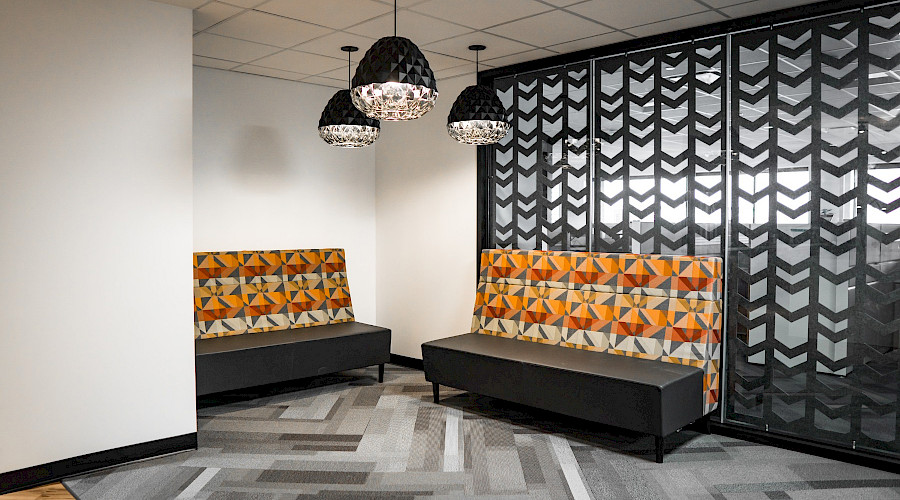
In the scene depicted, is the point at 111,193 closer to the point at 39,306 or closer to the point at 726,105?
the point at 39,306

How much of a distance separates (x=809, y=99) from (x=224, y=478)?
12.9 ft

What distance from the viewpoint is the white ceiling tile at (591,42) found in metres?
4.50

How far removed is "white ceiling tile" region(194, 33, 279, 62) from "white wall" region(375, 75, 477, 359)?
169cm

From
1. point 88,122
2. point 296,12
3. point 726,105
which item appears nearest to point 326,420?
point 88,122

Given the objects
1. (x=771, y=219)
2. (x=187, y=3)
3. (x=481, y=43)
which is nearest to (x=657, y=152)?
(x=771, y=219)

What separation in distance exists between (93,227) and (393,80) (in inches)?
76.1

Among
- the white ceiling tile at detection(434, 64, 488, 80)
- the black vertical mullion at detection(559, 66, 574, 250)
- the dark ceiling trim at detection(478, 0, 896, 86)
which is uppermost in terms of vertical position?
the white ceiling tile at detection(434, 64, 488, 80)

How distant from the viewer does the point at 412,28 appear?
4305 mm

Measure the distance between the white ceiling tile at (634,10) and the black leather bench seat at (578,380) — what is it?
2.15 metres

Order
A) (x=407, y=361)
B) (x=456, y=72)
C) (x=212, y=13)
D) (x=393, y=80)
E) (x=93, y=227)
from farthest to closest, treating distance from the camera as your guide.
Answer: (x=407, y=361) → (x=456, y=72) → (x=212, y=13) → (x=93, y=227) → (x=393, y=80)

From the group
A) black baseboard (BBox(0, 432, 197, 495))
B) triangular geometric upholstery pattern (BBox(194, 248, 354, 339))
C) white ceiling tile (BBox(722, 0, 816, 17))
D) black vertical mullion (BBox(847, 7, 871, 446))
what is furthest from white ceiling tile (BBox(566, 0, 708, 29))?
black baseboard (BBox(0, 432, 197, 495))

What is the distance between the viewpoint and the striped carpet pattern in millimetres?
3400

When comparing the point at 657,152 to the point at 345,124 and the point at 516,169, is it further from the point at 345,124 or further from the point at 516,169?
the point at 345,124

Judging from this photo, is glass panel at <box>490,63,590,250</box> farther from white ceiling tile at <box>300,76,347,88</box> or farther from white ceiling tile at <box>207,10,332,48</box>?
white ceiling tile at <box>207,10,332,48</box>
